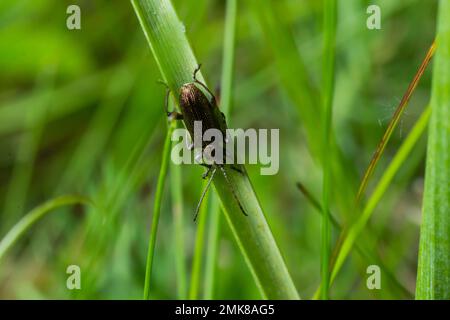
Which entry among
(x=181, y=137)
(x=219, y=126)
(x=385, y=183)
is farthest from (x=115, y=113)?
(x=385, y=183)

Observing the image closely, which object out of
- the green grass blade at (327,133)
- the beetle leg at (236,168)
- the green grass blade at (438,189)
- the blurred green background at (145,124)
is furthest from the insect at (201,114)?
the blurred green background at (145,124)

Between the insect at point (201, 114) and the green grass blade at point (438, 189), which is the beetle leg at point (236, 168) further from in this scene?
the green grass blade at point (438, 189)

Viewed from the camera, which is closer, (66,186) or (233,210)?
(233,210)

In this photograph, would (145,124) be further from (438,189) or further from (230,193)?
(438,189)

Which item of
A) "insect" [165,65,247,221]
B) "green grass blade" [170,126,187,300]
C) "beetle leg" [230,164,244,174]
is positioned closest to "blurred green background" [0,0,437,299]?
"green grass blade" [170,126,187,300]
